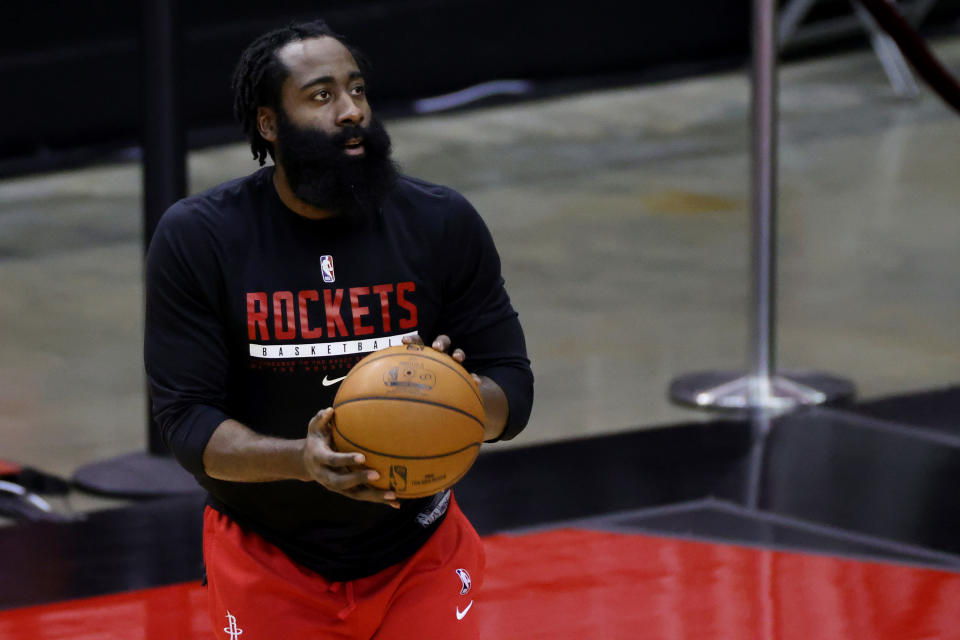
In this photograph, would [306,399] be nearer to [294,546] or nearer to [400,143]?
[294,546]

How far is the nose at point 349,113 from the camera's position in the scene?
2.87 metres

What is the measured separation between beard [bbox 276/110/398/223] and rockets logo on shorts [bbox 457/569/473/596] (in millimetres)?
694

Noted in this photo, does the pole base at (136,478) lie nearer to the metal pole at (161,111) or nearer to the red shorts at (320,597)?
the metal pole at (161,111)

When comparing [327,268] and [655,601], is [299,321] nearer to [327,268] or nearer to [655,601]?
[327,268]

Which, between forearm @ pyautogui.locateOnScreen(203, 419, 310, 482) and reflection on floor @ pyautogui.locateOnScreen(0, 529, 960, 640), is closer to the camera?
forearm @ pyautogui.locateOnScreen(203, 419, 310, 482)

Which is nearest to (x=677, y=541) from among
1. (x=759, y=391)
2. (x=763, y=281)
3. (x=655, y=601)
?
(x=655, y=601)

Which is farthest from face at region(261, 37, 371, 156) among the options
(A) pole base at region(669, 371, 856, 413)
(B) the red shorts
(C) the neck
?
(A) pole base at region(669, 371, 856, 413)

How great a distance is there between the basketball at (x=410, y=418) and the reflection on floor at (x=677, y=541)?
1714 mm

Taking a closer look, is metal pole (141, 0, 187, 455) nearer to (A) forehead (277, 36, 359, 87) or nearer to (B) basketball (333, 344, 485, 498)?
(A) forehead (277, 36, 359, 87)

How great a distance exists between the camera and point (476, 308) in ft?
9.96

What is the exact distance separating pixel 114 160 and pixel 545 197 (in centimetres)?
298

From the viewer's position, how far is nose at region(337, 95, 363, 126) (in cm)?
287

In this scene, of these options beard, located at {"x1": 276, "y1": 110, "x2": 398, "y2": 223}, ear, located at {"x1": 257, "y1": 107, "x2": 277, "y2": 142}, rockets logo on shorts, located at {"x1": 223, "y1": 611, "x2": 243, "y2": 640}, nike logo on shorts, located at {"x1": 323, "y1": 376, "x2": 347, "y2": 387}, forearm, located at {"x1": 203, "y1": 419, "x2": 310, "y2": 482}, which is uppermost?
ear, located at {"x1": 257, "y1": 107, "x2": 277, "y2": 142}

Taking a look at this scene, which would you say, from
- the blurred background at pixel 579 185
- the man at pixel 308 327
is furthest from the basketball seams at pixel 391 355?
the blurred background at pixel 579 185
